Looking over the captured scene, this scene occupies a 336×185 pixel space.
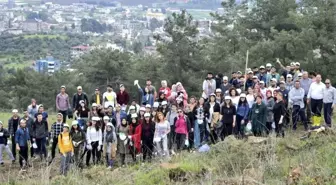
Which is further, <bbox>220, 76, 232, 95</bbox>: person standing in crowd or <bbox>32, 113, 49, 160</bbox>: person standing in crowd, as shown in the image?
<bbox>220, 76, 232, 95</bbox>: person standing in crowd

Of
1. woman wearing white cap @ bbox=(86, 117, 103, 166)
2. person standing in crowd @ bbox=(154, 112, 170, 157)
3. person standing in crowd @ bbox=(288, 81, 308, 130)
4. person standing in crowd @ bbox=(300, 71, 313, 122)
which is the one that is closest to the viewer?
person standing in crowd @ bbox=(154, 112, 170, 157)

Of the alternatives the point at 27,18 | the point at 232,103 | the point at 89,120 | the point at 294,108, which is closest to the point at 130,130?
the point at 89,120

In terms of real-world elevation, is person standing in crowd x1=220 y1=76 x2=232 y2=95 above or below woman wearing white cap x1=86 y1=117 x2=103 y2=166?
above

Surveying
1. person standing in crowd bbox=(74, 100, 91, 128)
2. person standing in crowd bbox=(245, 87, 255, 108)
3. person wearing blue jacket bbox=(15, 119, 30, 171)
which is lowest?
person wearing blue jacket bbox=(15, 119, 30, 171)

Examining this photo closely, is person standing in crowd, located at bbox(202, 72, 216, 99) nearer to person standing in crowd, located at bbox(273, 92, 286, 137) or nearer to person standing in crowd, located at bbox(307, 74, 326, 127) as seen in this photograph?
person standing in crowd, located at bbox(273, 92, 286, 137)

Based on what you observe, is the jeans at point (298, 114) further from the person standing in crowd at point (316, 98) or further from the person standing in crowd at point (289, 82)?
the person standing in crowd at point (289, 82)

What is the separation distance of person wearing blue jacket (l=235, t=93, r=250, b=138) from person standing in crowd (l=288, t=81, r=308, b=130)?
1.31 m

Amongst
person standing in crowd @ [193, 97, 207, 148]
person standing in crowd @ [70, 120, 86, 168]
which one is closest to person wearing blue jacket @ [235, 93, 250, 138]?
person standing in crowd @ [193, 97, 207, 148]

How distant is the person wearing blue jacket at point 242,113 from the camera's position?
12.7 metres

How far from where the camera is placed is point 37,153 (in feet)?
44.2

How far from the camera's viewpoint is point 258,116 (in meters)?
12.6

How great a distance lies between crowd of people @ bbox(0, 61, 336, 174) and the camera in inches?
491

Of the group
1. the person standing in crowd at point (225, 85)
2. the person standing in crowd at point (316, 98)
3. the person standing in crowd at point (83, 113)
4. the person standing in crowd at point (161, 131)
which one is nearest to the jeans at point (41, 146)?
the person standing in crowd at point (83, 113)

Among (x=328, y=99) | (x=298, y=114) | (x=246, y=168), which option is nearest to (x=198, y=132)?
(x=298, y=114)
